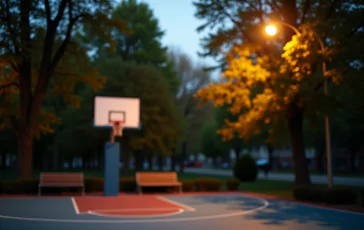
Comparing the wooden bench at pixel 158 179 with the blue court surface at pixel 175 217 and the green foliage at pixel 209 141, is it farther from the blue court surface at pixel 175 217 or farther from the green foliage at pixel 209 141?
the green foliage at pixel 209 141

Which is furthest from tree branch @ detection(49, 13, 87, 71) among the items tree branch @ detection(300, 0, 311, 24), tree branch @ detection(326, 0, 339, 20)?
tree branch @ detection(326, 0, 339, 20)

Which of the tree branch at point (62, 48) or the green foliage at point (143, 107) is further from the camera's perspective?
the green foliage at point (143, 107)

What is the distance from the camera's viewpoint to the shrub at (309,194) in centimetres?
1612

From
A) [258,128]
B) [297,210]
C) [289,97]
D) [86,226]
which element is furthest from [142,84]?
[86,226]

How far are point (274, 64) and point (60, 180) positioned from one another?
40.2 feet

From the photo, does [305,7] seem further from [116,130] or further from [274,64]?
[116,130]

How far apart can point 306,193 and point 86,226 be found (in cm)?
1003

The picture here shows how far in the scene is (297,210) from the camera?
1376cm

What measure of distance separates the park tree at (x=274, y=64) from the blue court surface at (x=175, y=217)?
17.2 ft

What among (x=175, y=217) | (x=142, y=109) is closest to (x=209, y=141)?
(x=142, y=109)

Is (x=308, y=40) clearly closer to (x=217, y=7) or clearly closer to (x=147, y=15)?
(x=217, y=7)

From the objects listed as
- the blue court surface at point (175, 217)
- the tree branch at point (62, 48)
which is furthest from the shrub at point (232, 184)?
the tree branch at point (62, 48)

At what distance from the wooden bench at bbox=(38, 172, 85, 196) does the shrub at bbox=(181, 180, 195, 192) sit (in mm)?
5415

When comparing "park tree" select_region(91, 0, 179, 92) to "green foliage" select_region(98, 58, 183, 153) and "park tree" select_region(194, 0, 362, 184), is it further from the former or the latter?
"park tree" select_region(194, 0, 362, 184)
